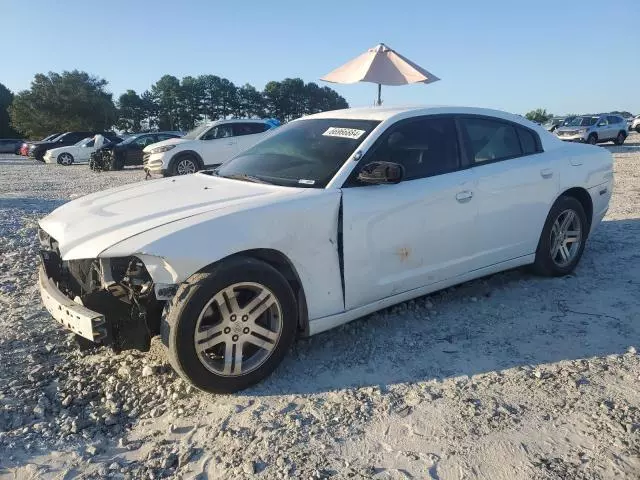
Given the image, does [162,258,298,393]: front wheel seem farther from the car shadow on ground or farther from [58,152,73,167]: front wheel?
[58,152,73,167]: front wheel

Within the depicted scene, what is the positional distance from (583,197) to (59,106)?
55.9 meters

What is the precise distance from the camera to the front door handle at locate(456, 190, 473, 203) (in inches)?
151

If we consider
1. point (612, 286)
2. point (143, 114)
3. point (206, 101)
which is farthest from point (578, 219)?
point (206, 101)

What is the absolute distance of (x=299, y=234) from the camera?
3.11 meters

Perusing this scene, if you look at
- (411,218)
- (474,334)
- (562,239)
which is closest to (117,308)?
(411,218)

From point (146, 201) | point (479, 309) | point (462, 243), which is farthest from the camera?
point (479, 309)

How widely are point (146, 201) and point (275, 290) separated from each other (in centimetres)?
111

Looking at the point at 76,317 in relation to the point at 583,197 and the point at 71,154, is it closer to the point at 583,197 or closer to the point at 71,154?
the point at 583,197

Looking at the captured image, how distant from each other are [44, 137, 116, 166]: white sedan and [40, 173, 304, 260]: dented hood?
22426 millimetres

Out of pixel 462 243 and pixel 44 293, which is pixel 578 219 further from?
pixel 44 293

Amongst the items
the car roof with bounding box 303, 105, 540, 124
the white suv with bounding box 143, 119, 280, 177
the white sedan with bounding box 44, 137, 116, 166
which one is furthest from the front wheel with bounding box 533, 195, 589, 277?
the white sedan with bounding box 44, 137, 116, 166

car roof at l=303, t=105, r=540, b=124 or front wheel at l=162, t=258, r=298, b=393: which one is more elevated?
car roof at l=303, t=105, r=540, b=124

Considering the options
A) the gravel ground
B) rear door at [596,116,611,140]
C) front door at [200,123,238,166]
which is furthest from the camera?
rear door at [596,116,611,140]

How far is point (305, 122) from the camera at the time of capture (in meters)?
4.30
